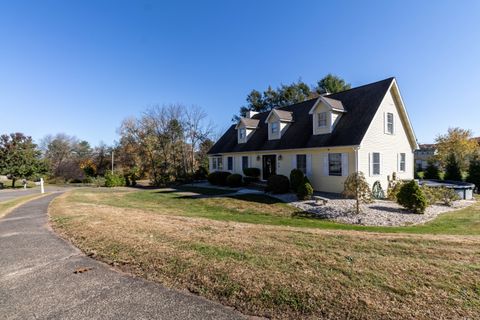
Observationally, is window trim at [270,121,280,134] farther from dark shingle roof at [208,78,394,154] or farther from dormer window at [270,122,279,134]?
dark shingle roof at [208,78,394,154]

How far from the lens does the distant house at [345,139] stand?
14.0m

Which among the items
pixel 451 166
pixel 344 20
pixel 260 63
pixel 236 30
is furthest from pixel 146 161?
pixel 451 166

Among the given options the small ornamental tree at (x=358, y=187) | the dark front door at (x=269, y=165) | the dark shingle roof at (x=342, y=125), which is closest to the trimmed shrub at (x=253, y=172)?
the dark front door at (x=269, y=165)

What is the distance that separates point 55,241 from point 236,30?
1716cm

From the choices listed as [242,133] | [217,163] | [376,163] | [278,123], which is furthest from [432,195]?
[217,163]

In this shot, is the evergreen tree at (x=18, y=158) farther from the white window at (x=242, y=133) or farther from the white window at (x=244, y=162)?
the white window at (x=244, y=162)

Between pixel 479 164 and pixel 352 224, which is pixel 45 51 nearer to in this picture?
pixel 352 224

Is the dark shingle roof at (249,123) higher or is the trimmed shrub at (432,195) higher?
the dark shingle roof at (249,123)

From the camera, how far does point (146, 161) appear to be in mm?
32500

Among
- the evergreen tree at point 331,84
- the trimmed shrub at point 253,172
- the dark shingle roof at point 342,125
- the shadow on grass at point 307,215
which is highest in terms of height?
the evergreen tree at point 331,84

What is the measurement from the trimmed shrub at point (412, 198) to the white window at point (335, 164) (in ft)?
11.8

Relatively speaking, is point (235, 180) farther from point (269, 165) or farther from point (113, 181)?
point (113, 181)

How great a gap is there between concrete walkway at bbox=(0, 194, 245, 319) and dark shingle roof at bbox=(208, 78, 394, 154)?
1246 cm

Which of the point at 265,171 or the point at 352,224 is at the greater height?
the point at 265,171
